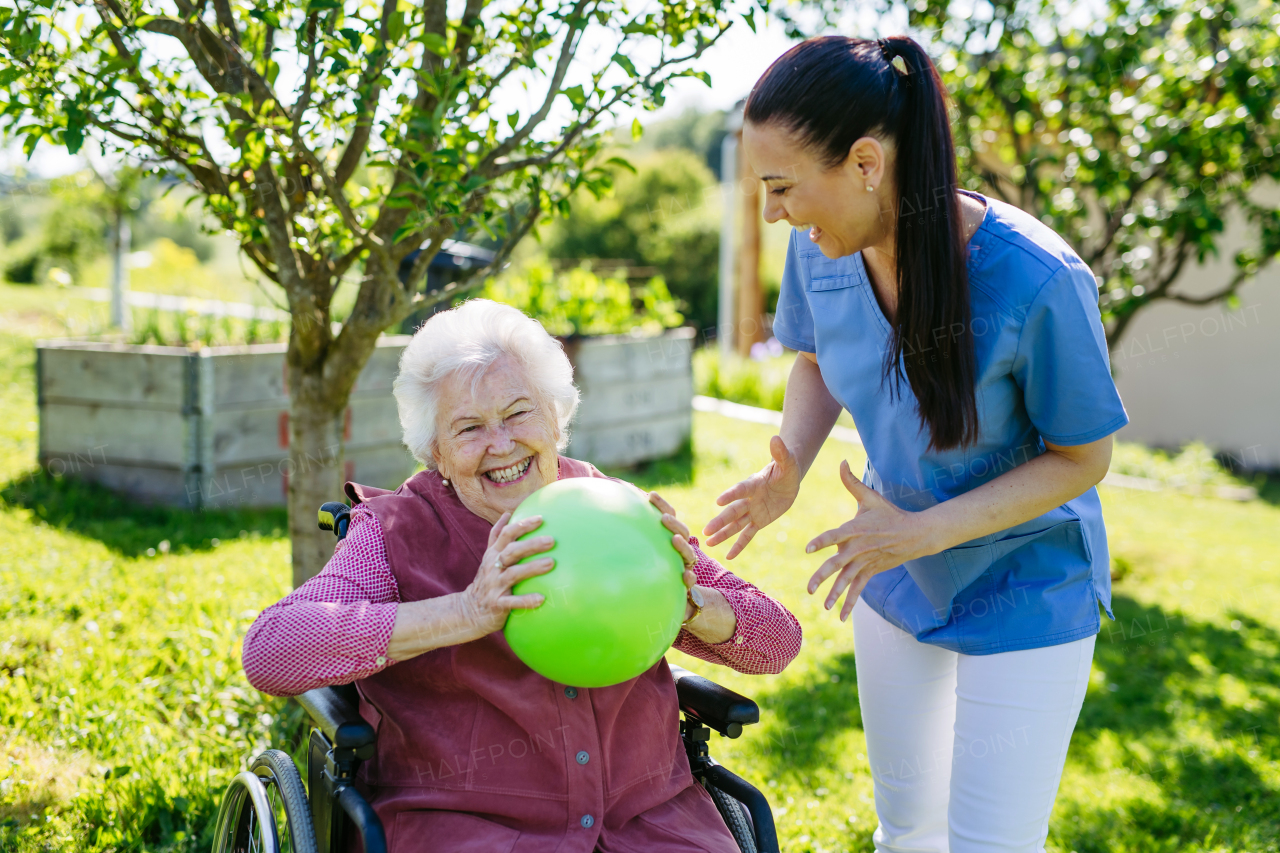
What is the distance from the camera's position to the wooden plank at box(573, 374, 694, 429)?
6.80 m

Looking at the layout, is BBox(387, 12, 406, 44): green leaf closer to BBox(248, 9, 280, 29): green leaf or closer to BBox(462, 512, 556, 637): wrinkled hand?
Result: BBox(248, 9, 280, 29): green leaf

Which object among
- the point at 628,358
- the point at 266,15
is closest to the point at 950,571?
the point at 266,15

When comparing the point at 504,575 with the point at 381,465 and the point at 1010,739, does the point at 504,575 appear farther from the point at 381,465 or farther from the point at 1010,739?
the point at 381,465

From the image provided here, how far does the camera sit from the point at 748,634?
2031 mm

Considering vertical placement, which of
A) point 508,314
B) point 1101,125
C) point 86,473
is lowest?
point 86,473

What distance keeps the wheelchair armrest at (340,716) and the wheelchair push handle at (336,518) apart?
35cm

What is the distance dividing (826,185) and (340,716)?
1.37 m

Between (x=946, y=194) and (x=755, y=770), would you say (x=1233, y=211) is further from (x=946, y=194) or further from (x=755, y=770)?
(x=946, y=194)

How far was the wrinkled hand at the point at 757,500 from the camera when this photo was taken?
80.7 inches

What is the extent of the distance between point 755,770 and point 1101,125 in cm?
404

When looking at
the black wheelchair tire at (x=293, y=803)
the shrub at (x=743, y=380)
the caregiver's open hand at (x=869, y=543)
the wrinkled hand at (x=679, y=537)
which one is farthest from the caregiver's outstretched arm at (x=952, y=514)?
the shrub at (x=743, y=380)

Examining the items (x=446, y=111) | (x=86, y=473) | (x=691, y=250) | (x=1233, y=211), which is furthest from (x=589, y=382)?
(x=691, y=250)

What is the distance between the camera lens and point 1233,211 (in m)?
10.5

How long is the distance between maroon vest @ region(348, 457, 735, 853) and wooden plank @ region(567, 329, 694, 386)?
4681 millimetres
